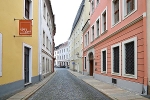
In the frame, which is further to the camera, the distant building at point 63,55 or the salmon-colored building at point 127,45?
the distant building at point 63,55

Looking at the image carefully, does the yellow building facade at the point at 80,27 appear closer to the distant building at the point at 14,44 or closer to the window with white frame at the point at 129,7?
the distant building at the point at 14,44

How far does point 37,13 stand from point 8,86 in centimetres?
855

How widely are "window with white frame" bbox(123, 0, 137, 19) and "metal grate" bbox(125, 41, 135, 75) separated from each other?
171 centimetres

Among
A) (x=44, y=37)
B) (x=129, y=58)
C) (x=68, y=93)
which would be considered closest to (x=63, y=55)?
(x=44, y=37)

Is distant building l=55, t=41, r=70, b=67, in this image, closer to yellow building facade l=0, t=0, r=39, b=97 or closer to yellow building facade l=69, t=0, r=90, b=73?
yellow building facade l=69, t=0, r=90, b=73

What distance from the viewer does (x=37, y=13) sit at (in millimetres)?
15891

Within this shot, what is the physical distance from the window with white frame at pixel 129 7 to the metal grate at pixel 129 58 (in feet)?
5.62

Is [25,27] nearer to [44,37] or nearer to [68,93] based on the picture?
[68,93]

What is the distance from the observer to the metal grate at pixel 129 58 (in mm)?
9789

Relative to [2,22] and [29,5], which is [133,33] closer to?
[2,22]

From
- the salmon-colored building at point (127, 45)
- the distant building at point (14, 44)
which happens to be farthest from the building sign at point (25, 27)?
the salmon-colored building at point (127, 45)

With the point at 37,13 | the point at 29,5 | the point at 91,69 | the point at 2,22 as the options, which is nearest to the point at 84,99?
the point at 2,22

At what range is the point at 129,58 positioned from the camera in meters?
10.1

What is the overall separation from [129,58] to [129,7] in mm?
2918
